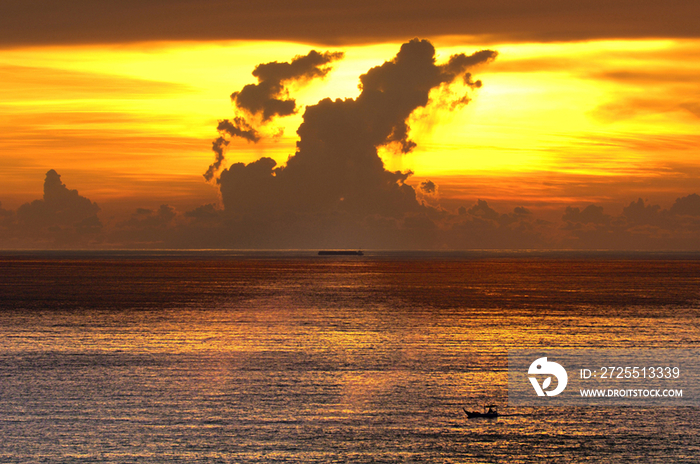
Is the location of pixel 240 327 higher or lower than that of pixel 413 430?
higher

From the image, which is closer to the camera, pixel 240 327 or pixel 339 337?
pixel 339 337

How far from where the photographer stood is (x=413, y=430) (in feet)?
89.4

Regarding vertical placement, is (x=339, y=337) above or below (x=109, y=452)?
above

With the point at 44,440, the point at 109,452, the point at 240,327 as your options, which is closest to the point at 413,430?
the point at 109,452

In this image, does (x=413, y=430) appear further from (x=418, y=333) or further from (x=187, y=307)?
(x=187, y=307)

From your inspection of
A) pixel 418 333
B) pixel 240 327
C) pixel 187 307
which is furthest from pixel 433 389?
pixel 187 307

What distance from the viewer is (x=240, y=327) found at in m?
61.7

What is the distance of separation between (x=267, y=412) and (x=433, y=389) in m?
8.83

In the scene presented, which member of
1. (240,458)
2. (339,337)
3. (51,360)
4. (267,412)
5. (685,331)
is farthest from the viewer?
(685,331)

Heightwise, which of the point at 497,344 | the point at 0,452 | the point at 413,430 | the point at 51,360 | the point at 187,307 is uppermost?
the point at 187,307

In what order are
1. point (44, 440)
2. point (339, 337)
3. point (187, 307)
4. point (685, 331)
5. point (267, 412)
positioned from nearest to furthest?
1. point (44, 440)
2. point (267, 412)
3. point (339, 337)
4. point (685, 331)
5. point (187, 307)

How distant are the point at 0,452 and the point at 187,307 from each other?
58.5 meters

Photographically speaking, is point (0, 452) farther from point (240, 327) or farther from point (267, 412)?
point (240, 327)

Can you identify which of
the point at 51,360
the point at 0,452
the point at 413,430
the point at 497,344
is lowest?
the point at 0,452
